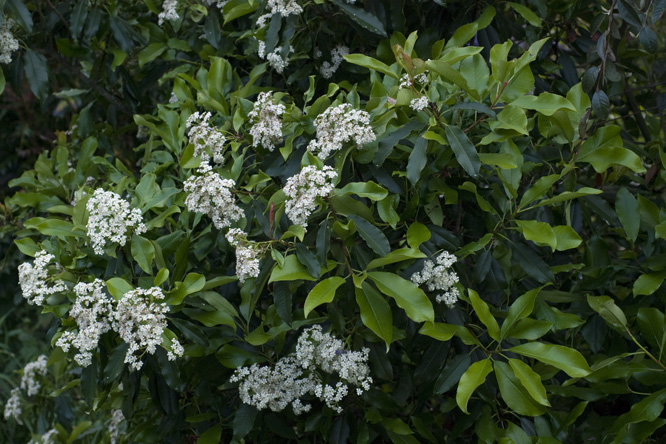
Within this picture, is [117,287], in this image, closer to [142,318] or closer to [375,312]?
[142,318]

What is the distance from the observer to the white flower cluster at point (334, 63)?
2229mm

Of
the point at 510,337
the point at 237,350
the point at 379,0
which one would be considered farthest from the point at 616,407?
the point at 379,0

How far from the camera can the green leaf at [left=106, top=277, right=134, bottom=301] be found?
65.4 inches

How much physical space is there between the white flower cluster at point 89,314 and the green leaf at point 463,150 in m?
0.89

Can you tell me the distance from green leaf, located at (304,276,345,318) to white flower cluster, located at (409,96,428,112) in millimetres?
432

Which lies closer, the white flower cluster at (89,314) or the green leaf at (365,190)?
the green leaf at (365,190)

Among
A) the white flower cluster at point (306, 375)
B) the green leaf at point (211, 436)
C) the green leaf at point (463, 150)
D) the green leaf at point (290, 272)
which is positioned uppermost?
the green leaf at point (463, 150)

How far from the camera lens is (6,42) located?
247 centimetres

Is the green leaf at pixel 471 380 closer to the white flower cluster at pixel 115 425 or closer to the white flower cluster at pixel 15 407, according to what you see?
the white flower cluster at pixel 115 425

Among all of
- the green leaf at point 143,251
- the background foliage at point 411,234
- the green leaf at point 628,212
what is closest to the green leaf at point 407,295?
the background foliage at point 411,234

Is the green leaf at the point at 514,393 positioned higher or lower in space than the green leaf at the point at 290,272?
lower

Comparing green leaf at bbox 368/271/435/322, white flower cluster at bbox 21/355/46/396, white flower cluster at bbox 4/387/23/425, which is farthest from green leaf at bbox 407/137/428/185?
white flower cluster at bbox 4/387/23/425

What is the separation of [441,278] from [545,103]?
486 millimetres

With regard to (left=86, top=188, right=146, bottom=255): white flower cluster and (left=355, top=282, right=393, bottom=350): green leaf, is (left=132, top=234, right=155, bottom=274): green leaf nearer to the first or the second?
(left=86, top=188, right=146, bottom=255): white flower cluster
